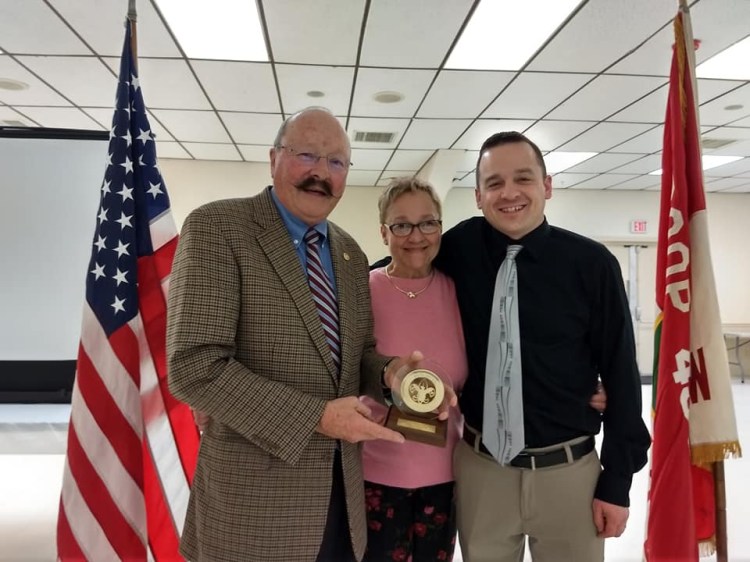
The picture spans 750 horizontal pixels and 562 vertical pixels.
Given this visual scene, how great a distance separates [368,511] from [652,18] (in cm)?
347

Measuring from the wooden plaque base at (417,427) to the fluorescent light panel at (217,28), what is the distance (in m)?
2.95

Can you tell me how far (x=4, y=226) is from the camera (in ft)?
7.22

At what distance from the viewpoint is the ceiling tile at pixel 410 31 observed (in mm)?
3006

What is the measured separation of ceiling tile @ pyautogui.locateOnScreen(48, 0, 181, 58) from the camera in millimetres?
3072

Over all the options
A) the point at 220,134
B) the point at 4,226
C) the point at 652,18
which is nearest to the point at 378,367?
the point at 4,226

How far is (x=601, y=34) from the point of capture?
10.9ft

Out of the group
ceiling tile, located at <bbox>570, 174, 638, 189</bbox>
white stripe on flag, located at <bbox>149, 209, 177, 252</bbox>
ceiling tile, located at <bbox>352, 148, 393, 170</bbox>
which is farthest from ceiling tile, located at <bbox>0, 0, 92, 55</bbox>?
ceiling tile, located at <bbox>570, 174, 638, 189</bbox>

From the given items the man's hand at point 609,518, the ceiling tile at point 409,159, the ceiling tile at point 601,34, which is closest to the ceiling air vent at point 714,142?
the ceiling tile at point 601,34

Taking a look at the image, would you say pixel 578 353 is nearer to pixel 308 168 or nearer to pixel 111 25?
pixel 308 168

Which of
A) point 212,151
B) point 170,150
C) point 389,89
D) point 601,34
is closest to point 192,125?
point 212,151

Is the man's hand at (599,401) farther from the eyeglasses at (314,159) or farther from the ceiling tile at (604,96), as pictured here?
the ceiling tile at (604,96)

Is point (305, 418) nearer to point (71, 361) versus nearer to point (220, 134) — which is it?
point (71, 361)

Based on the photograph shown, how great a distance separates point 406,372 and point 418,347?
37cm

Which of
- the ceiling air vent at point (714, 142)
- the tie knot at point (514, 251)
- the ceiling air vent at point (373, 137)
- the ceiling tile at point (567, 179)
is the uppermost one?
the ceiling tile at point (567, 179)
